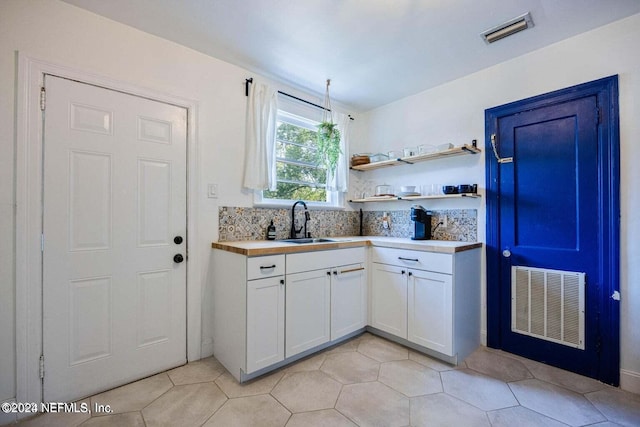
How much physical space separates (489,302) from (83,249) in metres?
3.11

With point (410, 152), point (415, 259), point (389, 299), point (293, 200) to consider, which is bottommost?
point (389, 299)

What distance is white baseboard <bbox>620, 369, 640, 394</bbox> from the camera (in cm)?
180

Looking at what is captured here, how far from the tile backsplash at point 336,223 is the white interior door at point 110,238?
1.39 ft

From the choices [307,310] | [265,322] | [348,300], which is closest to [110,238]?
[265,322]

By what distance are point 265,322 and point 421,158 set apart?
211 centimetres

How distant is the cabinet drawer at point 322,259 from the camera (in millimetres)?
2096

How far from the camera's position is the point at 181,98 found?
2.15 meters

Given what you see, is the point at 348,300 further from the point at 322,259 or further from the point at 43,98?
the point at 43,98

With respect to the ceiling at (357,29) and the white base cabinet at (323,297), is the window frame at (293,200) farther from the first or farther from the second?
the white base cabinet at (323,297)

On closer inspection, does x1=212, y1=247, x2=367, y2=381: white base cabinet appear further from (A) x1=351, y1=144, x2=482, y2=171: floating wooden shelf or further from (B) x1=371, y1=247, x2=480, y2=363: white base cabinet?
(A) x1=351, y1=144, x2=482, y2=171: floating wooden shelf

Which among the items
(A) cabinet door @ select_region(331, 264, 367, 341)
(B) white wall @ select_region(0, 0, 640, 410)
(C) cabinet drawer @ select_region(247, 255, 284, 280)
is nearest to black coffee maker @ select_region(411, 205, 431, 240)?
(B) white wall @ select_region(0, 0, 640, 410)

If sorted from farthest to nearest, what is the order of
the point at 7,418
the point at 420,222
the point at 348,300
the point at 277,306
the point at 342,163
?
1. the point at 342,163
2. the point at 420,222
3. the point at 348,300
4. the point at 277,306
5. the point at 7,418

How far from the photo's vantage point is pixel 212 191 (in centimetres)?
230

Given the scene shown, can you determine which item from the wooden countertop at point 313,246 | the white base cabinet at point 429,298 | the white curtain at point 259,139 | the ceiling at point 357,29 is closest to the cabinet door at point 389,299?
the white base cabinet at point 429,298
